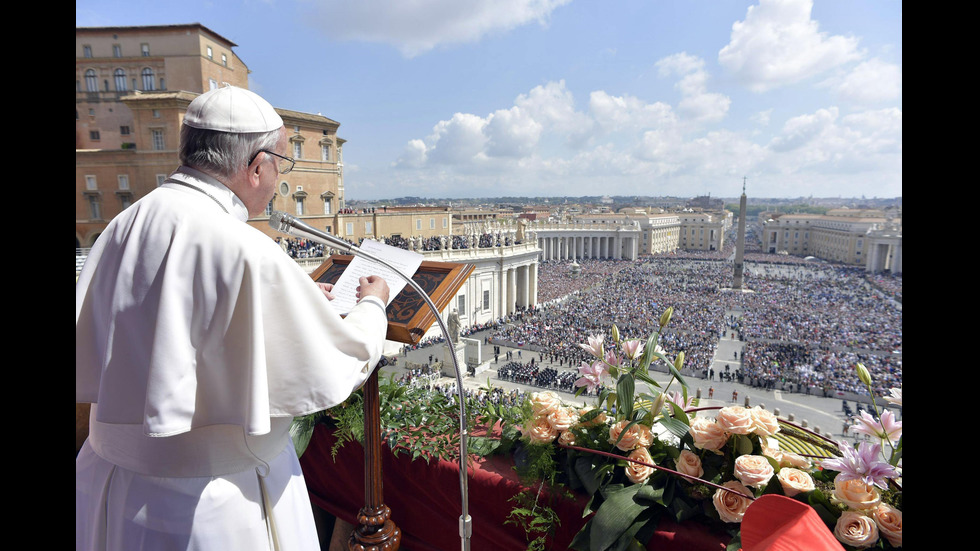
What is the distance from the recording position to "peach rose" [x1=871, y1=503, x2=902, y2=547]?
6.06 feet

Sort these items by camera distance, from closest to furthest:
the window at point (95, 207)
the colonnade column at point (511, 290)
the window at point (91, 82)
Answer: the window at point (95, 207) < the window at point (91, 82) < the colonnade column at point (511, 290)

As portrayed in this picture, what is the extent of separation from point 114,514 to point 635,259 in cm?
8537

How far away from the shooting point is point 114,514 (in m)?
1.66

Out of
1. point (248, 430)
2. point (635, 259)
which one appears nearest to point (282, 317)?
point (248, 430)

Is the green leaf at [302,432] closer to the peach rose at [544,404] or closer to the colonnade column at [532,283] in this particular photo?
the peach rose at [544,404]

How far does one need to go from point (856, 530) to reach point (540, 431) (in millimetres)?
1382

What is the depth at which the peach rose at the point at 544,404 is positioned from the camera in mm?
2775

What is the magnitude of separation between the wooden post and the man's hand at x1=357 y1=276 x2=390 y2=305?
2.84 ft

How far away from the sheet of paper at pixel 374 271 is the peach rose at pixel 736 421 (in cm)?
157

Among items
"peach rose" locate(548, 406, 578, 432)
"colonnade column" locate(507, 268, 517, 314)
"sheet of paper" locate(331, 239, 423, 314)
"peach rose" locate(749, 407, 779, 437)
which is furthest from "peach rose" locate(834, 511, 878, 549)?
"colonnade column" locate(507, 268, 517, 314)

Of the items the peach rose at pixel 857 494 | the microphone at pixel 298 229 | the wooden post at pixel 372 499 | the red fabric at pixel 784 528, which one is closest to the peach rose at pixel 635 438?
the peach rose at pixel 857 494

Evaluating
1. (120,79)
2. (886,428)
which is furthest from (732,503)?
(120,79)

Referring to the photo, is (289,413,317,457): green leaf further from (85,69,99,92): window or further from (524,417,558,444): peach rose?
(85,69,99,92): window
